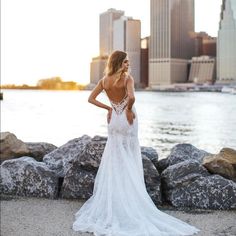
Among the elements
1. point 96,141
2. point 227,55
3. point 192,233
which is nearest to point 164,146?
point 96,141

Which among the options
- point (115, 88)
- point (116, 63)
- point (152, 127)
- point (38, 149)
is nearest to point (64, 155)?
point (38, 149)

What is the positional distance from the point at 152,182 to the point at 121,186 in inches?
34.8

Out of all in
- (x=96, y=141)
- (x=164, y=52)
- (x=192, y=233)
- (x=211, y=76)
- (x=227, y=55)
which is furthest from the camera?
(x=164, y=52)

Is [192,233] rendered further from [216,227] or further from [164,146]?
[164,146]

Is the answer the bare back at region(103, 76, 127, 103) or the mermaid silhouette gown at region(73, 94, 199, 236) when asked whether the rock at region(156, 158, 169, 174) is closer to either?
the mermaid silhouette gown at region(73, 94, 199, 236)

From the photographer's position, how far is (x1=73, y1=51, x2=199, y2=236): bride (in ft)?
16.1

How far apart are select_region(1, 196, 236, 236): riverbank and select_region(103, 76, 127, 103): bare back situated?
1397mm

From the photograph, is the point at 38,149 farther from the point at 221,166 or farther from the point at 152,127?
the point at 152,127

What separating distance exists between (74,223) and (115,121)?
119 centimetres

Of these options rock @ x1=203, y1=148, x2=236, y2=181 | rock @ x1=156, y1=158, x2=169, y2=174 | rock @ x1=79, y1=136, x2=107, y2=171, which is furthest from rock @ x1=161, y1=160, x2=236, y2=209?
rock @ x1=156, y1=158, x2=169, y2=174

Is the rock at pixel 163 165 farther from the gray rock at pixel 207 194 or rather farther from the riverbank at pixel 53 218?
the riverbank at pixel 53 218

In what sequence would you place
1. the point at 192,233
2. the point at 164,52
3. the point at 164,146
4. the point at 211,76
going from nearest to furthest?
the point at 192,233 < the point at 164,146 < the point at 211,76 < the point at 164,52

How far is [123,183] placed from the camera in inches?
215

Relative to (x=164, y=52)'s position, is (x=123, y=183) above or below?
below
